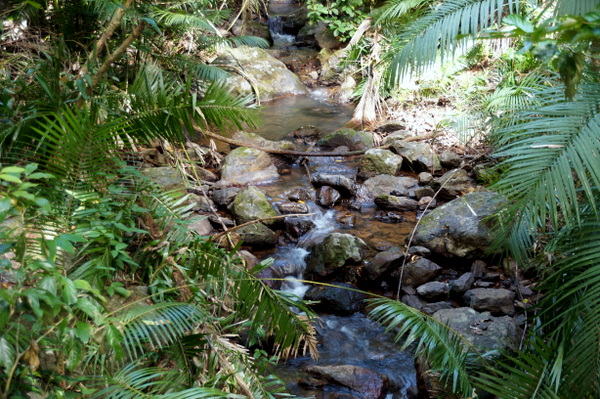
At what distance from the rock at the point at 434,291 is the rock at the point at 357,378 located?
103 cm

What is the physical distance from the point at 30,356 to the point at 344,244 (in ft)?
11.0

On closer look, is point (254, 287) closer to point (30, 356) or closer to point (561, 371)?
point (30, 356)

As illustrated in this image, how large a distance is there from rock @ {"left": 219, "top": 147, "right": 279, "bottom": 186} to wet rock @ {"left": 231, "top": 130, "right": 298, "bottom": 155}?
1.33 feet

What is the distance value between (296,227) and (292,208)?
13.0 inches

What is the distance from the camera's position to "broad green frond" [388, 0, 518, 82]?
2178 mm

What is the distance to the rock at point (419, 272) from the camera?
426cm

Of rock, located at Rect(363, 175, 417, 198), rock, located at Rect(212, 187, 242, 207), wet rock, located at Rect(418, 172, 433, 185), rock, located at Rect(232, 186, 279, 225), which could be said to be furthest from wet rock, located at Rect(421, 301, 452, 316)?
rock, located at Rect(212, 187, 242, 207)

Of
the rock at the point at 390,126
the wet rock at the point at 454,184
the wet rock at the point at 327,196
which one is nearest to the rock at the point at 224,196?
the wet rock at the point at 327,196

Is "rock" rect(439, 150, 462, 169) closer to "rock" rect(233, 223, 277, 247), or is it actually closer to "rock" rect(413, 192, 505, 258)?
"rock" rect(413, 192, 505, 258)

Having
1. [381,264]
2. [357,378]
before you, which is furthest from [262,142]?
[357,378]

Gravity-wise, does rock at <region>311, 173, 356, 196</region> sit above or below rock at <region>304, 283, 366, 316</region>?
above

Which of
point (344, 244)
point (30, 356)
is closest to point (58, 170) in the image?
point (30, 356)

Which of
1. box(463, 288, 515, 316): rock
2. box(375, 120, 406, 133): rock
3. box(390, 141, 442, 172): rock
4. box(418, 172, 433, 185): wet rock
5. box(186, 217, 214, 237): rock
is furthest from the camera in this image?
box(375, 120, 406, 133): rock

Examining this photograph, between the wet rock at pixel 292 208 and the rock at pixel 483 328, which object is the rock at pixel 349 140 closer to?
the wet rock at pixel 292 208
